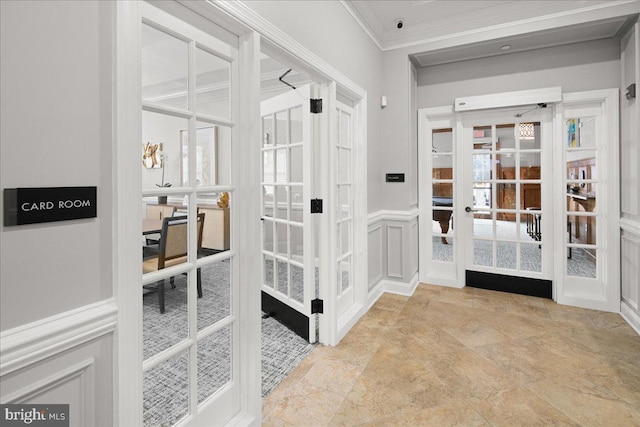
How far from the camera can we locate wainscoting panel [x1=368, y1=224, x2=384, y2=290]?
3.48 metres

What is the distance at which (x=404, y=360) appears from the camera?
242 centimetres

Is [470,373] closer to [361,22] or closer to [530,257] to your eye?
[530,257]

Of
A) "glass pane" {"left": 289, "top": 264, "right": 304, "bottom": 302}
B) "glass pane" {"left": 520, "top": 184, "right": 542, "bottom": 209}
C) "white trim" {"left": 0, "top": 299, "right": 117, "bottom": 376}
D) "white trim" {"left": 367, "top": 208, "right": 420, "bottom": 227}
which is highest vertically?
"glass pane" {"left": 520, "top": 184, "right": 542, "bottom": 209}

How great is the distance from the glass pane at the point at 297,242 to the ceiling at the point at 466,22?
1.91 m

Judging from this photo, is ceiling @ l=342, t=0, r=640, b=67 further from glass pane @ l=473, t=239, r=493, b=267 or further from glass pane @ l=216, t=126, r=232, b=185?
glass pane @ l=473, t=239, r=493, b=267

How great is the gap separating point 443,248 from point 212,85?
3401 millimetres

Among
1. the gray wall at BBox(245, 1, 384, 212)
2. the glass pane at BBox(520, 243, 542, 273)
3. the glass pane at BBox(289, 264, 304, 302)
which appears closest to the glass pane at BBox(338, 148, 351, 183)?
the gray wall at BBox(245, 1, 384, 212)

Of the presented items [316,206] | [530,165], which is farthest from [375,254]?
[530,165]

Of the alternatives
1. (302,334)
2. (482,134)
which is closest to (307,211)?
(302,334)

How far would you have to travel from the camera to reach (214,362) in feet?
5.56

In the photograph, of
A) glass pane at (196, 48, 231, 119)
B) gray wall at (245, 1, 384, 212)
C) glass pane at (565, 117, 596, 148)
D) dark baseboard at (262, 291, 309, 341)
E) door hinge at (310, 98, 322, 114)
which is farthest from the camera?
glass pane at (565, 117, 596, 148)

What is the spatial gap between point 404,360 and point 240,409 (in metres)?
1.22

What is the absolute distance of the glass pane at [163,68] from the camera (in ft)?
4.14

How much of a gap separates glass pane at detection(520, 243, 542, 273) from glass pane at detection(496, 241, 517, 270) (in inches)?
3.0
